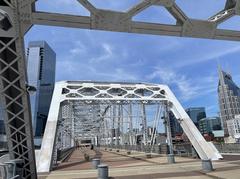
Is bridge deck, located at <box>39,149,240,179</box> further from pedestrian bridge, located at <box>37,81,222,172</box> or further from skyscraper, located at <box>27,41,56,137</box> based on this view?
skyscraper, located at <box>27,41,56,137</box>

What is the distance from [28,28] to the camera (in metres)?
10.1

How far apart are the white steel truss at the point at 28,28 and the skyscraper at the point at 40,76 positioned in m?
156

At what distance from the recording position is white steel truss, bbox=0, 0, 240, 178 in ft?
32.3

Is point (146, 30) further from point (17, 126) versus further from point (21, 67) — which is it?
point (17, 126)

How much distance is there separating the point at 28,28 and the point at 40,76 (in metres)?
168

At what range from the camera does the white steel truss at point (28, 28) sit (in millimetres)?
9844

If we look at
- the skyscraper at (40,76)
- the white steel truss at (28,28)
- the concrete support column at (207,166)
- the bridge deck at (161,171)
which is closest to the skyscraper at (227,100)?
the skyscraper at (40,76)

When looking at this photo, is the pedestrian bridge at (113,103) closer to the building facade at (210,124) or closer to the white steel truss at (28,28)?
the white steel truss at (28,28)

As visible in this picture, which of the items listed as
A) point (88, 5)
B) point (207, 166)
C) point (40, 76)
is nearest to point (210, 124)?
point (40, 76)

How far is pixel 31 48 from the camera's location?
602ft

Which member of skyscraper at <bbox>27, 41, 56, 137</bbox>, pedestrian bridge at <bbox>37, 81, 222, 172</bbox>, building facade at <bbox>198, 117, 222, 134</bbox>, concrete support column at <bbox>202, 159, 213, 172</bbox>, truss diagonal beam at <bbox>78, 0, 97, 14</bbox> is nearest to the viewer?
truss diagonal beam at <bbox>78, 0, 97, 14</bbox>

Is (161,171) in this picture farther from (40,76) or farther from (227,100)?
(227,100)

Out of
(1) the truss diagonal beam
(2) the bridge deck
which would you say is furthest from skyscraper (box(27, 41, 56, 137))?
(1) the truss diagonal beam

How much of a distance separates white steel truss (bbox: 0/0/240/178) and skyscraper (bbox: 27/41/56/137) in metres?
156
